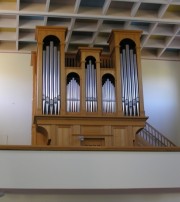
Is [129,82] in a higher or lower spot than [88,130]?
higher

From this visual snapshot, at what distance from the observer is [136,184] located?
244 inches

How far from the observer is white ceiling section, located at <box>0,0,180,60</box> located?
8.68m

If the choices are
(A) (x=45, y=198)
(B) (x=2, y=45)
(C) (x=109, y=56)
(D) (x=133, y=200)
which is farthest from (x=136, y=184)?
(B) (x=2, y=45)

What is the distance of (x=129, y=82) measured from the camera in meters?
8.63

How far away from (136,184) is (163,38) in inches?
206

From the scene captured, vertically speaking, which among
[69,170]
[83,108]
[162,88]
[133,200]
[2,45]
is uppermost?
[2,45]

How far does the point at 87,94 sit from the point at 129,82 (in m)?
0.98

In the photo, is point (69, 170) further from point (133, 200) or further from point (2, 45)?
point (2, 45)

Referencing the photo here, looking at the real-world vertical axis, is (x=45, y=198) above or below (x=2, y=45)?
below

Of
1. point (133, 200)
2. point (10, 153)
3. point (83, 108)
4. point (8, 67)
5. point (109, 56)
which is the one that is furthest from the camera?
point (8, 67)

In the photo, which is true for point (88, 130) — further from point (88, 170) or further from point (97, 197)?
point (88, 170)

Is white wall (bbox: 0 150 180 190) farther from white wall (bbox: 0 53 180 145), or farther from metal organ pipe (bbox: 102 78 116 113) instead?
white wall (bbox: 0 53 180 145)

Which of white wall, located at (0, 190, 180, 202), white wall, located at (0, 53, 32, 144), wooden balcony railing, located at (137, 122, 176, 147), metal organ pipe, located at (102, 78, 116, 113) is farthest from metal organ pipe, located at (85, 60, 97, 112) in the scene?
white wall, located at (0, 190, 180, 202)

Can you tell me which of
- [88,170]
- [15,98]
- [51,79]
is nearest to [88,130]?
[51,79]
